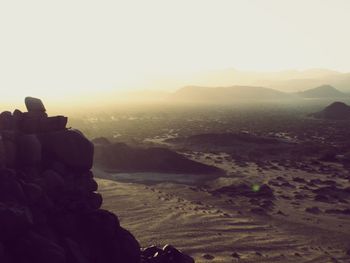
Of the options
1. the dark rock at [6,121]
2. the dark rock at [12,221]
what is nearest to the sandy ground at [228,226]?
the dark rock at [6,121]

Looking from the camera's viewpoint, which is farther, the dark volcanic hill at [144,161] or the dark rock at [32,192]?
the dark volcanic hill at [144,161]

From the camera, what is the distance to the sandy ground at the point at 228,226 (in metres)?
19.8

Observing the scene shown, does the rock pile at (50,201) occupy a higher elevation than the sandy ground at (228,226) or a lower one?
higher

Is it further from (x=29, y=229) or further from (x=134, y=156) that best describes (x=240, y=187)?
(x=29, y=229)

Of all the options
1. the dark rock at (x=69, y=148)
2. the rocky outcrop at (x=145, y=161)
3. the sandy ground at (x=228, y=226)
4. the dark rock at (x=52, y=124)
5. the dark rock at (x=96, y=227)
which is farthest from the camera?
the rocky outcrop at (x=145, y=161)

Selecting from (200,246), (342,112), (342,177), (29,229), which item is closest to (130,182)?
(200,246)

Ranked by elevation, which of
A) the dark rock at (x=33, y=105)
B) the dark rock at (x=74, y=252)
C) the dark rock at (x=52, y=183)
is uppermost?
the dark rock at (x=33, y=105)

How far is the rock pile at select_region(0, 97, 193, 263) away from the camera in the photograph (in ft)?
41.8

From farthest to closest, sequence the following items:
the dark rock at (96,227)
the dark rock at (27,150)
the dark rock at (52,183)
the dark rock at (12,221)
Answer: the dark rock at (27,150)
the dark rock at (52,183)
the dark rock at (96,227)
the dark rock at (12,221)

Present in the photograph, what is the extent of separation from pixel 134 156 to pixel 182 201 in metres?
14.1

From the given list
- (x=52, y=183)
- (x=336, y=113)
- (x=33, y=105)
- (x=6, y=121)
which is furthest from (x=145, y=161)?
(x=336, y=113)

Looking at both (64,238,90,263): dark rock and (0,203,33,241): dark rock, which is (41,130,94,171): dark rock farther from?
(0,203,33,241): dark rock

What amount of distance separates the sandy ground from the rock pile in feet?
16.9

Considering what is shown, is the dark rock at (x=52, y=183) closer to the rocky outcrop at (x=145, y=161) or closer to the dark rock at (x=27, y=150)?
the dark rock at (x=27, y=150)
